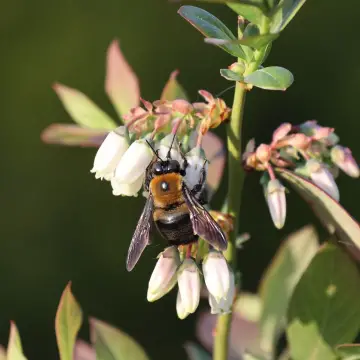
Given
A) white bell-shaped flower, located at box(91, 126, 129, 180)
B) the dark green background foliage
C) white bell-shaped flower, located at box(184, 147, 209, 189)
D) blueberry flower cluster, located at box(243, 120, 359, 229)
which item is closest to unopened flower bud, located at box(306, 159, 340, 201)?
blueberry flower cluster, located at box(243, 120, 359, 229)

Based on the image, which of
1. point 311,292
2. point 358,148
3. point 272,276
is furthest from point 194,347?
point 358,148

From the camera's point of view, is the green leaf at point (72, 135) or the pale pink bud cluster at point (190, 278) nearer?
the pale pink bud cluster at point (190, 278)

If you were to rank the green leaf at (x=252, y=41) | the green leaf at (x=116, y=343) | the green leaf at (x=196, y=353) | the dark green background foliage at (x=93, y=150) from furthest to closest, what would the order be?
1. the dark green background foliage at (x=93, y=150)
2. the green leaf at (x=196, y=353)
3. the green leaf at (x=116, y=343)
4. the green leaf at (x=252, y=41)

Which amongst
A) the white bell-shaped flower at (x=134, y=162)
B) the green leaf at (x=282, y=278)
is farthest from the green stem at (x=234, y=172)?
the green leaf at (x=282, y=278)

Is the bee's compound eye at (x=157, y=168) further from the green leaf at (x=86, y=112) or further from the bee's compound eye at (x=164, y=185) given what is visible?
the green leaf at (x=86, y=112)

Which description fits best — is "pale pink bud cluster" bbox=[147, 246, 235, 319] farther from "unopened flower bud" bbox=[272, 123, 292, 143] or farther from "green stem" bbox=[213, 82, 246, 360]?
Answer: "unopened flower bud" bbox=[272, 123, 292, 143]

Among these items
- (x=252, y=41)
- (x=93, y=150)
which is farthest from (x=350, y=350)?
(x=93, y=150)

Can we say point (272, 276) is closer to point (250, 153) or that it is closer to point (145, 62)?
point (250, 153)

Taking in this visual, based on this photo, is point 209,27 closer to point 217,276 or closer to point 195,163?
point 195,163
